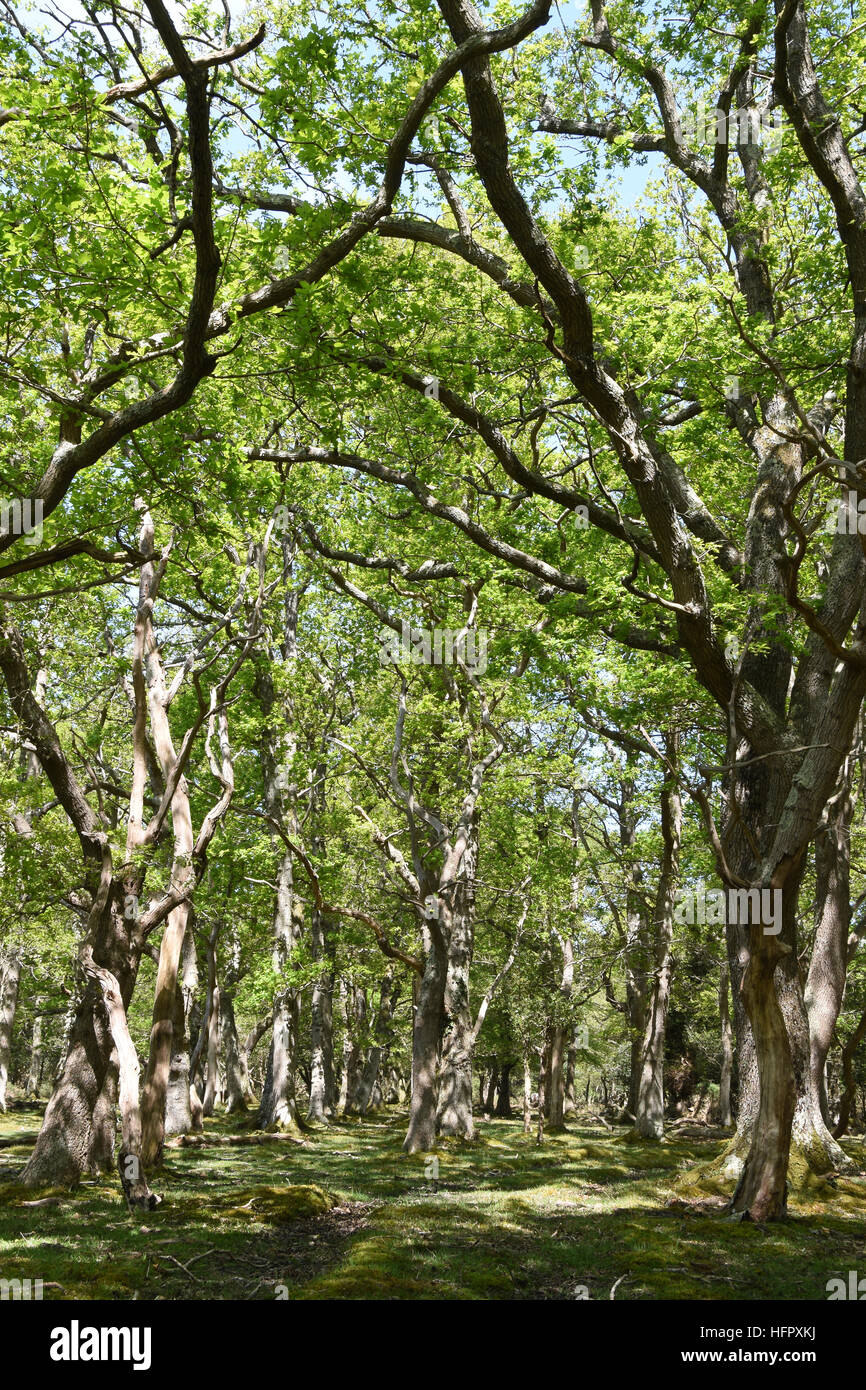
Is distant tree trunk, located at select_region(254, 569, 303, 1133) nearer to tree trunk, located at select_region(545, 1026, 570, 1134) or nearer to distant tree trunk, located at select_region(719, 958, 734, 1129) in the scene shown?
tree trunk, located at select_region(545, 1026, 570, 1134)

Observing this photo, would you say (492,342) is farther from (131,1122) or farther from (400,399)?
(131,1122)

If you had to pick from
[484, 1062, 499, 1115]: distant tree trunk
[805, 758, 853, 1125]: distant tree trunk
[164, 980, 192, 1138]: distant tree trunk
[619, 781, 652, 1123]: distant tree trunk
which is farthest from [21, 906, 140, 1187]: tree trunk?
[484, 1062, 499, 1115]: distant tree trunk

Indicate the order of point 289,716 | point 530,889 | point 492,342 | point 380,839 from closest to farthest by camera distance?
point 492,342, point 380,839, point 289,716, point 530,889

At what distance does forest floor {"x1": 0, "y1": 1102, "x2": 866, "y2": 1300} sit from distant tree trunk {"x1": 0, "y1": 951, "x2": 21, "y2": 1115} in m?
15.0

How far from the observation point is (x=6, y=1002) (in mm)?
29688

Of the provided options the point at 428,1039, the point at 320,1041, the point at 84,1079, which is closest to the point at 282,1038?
the point at 320,1041

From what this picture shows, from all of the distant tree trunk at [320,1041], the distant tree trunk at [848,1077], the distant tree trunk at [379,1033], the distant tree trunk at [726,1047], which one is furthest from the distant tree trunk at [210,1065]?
the distant tree trunk at [848,1077]

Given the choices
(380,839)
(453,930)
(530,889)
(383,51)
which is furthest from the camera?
(530,889)

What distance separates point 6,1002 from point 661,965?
20151mm

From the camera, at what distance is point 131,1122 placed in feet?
33.5

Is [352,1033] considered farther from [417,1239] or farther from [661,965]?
[417,1239]

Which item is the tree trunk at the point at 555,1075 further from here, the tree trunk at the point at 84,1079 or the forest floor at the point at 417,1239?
the tree trunk at the point at 84,1079

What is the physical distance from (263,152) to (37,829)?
9.15 meters

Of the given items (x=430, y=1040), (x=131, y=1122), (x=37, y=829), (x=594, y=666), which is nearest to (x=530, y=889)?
(x=430, y=1040)
